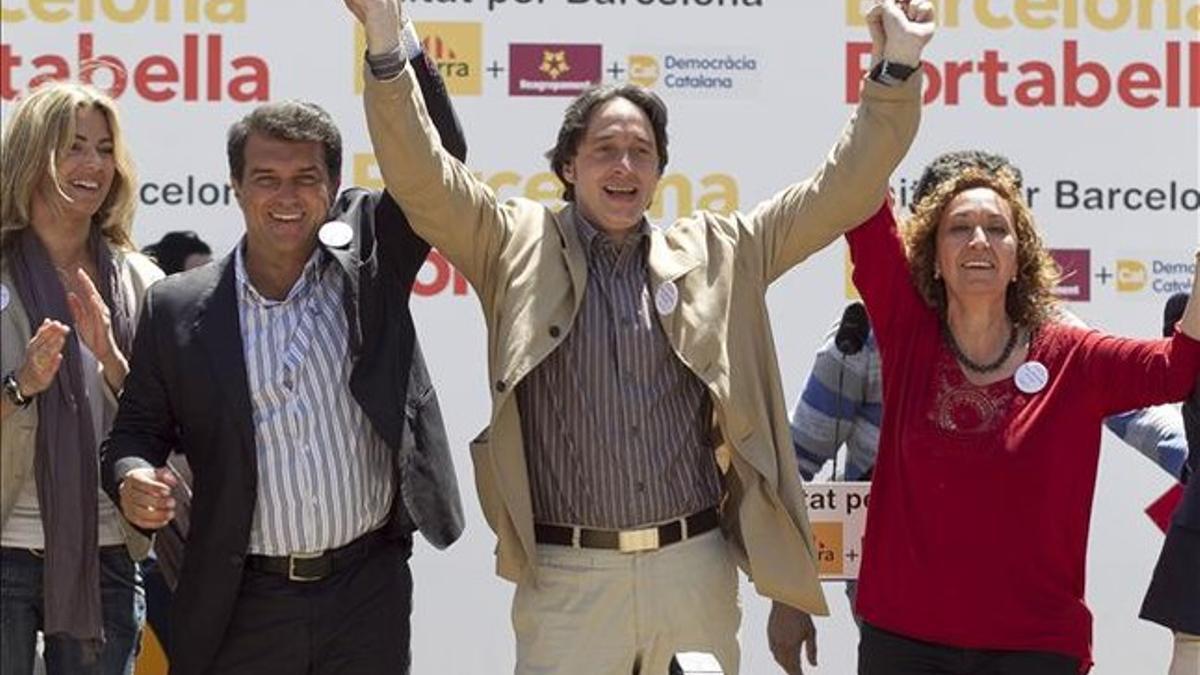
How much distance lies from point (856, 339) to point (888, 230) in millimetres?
680

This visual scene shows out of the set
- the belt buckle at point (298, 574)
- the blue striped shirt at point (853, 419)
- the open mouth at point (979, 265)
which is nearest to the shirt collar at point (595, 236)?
the open mouth at point (979, 265)

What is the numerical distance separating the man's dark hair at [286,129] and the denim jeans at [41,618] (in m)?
0.82

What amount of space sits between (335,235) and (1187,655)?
191 cm

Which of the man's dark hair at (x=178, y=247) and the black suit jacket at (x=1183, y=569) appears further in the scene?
the man's dark hair at (x=178, y=247)

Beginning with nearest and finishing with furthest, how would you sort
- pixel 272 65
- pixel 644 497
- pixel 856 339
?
pixel 644 497 → pixel 856 339 → pixel 272 65

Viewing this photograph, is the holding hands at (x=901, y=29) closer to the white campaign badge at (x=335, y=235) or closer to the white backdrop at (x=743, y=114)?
the white campaign badge at (x=335, y=235)

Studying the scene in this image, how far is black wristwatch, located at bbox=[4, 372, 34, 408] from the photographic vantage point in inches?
133

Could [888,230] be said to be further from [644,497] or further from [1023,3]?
[1023,3]

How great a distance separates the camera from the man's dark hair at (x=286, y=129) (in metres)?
3.40

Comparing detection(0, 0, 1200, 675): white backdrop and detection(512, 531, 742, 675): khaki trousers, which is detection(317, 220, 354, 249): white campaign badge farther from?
detection(0, 0, 1200, 675): white backdrop

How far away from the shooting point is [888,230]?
146 inches

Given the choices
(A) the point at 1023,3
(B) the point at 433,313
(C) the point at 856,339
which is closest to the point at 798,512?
(C) the point at 856,339

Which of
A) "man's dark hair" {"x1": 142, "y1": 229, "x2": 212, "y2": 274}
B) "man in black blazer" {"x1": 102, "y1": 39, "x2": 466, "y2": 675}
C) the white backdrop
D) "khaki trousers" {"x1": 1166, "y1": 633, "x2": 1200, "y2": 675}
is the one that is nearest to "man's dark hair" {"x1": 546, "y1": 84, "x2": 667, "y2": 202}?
"man in black blazer" {"x1": 102, "y1": 39, "x2": 466, "y2": 675}

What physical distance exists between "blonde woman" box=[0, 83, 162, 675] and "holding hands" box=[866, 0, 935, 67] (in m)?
1.52
